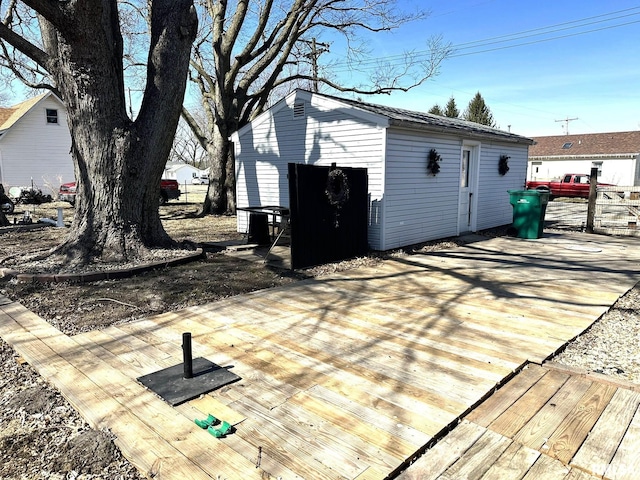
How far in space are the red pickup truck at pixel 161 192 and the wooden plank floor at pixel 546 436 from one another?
1802 centimetres

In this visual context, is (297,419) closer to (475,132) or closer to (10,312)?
(10,312)

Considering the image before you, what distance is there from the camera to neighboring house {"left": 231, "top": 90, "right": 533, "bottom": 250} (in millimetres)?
7734

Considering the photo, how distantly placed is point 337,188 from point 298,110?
294 cm

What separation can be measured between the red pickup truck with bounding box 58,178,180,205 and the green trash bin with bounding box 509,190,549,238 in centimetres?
1435

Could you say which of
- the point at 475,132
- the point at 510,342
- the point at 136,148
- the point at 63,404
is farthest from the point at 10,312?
the point at 475,132

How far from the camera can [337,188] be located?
22.4ft

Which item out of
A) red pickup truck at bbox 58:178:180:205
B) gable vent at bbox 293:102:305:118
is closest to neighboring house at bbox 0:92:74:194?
red pickup truck at bbox 58:178:180:205

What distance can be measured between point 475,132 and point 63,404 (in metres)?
9.25

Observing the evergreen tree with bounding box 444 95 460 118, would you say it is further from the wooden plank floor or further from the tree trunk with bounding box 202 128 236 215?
the wooden plank floor

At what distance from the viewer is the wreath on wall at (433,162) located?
853cm

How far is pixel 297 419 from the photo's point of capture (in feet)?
8.27

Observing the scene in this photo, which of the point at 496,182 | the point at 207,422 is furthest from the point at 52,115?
the point at 207,422

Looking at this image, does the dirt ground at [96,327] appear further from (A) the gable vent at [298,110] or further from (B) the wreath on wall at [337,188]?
(A) the gable vent at [298,110]

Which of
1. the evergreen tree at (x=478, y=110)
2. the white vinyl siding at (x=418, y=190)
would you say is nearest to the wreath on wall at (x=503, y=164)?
the white vinyl siding at (x=418, y=190)
